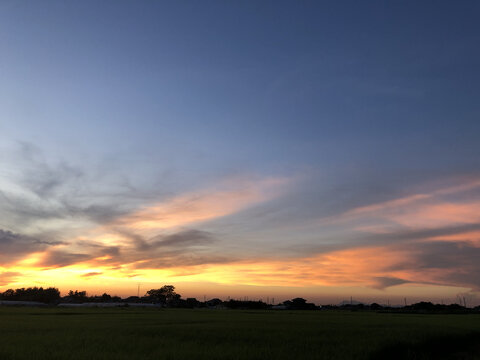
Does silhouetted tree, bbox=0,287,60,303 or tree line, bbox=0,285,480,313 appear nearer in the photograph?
tree line, bbox=0,285,480,313

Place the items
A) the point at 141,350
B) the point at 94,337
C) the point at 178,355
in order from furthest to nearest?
the point at 94,337 → the point at 141,350 → the point at 178,355

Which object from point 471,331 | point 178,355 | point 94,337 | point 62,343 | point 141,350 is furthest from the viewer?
point 471,331

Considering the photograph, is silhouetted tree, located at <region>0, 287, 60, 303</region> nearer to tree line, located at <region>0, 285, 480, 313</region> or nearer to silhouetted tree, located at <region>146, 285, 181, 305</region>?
tree line, located at <region>0, 285, 480, 313</region>

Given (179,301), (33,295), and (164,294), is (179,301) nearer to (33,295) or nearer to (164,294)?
(164,294)

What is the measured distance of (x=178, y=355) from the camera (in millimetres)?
16734

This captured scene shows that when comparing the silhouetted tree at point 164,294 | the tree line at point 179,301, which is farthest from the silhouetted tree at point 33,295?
the silhouetted tree at point 164,294

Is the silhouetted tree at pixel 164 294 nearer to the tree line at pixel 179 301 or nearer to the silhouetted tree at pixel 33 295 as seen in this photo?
the tree line at pixel 179 301

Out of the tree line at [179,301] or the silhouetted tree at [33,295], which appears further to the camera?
the silhouetted tree at [33,295]

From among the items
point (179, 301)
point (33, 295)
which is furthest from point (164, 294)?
point (33, 295)

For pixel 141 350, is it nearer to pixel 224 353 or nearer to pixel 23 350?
pixel 224 353

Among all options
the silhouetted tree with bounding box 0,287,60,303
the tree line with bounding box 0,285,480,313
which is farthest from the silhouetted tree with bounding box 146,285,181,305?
the silhouetted tree with bounding box 0,287,60,303

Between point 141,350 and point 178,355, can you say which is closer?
point 178,355

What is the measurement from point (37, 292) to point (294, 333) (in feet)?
459

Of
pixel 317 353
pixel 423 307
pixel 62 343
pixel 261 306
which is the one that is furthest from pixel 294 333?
pixel 423 307
